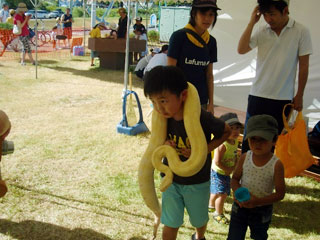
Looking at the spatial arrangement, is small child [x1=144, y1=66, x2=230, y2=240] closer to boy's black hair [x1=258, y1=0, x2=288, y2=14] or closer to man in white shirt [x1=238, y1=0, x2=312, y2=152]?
man in white shirt [x1=238, y1=0, x2=312, y2=152]

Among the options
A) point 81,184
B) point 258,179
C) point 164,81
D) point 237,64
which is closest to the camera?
point 164,81

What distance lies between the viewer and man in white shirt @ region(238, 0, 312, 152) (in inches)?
122

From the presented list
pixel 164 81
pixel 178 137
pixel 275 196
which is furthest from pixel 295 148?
pixel 164 81

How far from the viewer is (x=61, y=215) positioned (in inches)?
134

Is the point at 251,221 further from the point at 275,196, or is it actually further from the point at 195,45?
the point at 195,45

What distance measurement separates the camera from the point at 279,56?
125 inches

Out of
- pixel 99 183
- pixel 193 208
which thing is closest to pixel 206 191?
pixel 193 208

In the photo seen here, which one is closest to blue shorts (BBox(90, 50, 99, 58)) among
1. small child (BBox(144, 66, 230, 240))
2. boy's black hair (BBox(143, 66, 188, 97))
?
small child (BBox(144, 66, 230, 240))

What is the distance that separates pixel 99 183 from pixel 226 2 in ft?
14.7

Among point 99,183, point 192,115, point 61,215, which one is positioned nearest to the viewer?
point 192,115

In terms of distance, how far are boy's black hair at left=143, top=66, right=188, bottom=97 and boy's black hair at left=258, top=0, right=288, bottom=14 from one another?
1370mm

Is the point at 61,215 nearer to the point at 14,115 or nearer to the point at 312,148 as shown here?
the point at 312,148

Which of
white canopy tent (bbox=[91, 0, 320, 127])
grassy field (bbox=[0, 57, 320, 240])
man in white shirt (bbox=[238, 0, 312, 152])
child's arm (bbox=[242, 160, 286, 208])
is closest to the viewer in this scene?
child's arm (bbox=[242, 160, 286, 208])

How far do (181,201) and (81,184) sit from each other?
1914 millimetres
